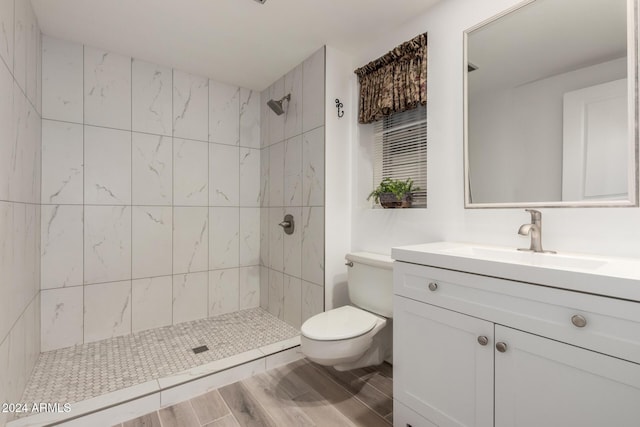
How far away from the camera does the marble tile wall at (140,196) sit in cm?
217

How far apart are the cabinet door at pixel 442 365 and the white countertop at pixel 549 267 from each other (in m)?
0.20

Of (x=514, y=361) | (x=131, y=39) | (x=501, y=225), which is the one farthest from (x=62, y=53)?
(x=514, y=361)

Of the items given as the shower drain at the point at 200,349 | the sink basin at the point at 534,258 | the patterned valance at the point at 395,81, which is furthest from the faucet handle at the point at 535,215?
the shower drain at the point at 200,349

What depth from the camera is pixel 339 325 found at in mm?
1708

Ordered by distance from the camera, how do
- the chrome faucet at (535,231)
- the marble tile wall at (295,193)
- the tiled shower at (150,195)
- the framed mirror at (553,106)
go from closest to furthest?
1. the framed mirror at (553,106)
2. the chrome faucet at (535,231)
3. the tiled shower at (150,195)
4. the marble tile wall at (295,193)

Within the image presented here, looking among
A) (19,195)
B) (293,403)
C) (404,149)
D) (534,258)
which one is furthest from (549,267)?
(19,195)

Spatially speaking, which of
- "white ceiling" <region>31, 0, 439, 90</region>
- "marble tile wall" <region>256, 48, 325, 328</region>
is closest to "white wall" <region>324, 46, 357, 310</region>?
"marble tile wall" <region>256, 48, 325, 328</region>

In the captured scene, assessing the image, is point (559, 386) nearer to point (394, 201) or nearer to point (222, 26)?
point (394, 201)

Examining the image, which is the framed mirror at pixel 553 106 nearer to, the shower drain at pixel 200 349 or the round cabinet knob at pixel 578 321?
the round cabinet knob at pixel 578 321

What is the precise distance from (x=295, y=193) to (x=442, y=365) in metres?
1.69

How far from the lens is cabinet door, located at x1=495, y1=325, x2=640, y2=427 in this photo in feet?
2.71

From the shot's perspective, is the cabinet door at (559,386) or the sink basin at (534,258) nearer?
the cabinet door at (559,386)

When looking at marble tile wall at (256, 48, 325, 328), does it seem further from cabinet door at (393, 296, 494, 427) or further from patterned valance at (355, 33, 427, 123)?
cabinet door at (393, 296, 494, 427)

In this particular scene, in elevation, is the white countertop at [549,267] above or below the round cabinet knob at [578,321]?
above
